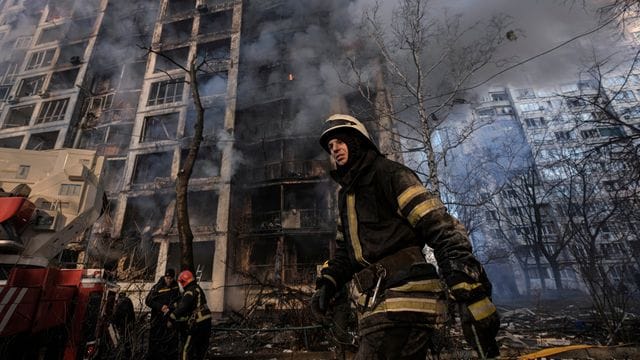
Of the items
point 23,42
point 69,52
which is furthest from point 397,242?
point 23,42

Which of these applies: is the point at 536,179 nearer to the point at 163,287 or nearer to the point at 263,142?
the point at 263,142

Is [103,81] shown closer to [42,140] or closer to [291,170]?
[42,140]

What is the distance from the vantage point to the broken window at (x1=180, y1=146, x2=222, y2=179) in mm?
22281

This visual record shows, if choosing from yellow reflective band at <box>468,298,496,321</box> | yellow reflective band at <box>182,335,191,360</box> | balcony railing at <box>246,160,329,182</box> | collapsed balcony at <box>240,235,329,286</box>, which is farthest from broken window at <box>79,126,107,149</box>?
yellow reflective band at <box>468,298,496,321</box>

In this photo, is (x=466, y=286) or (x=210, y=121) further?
(x=210, y=121)

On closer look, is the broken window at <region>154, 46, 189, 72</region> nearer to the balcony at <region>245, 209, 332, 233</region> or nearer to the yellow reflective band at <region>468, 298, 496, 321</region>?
the balcony at <region>245, 209, 332, 233</region>

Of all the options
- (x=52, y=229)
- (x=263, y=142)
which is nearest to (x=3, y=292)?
(x=52, y=229)

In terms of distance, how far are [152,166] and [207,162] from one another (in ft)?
15.2

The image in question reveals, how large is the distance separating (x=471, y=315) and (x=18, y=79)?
136 feet

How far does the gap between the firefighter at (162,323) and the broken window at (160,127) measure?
20.5 meters

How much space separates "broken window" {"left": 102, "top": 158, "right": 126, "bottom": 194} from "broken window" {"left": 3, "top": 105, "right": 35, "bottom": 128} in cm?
1144

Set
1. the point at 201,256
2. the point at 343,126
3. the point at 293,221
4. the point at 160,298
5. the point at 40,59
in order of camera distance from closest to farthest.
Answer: the point at 343,126
the point at 160,298
the point at 293,221
the point at 201,256
the point at 40,59

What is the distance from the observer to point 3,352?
369 cm

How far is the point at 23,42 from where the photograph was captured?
31797 mm
